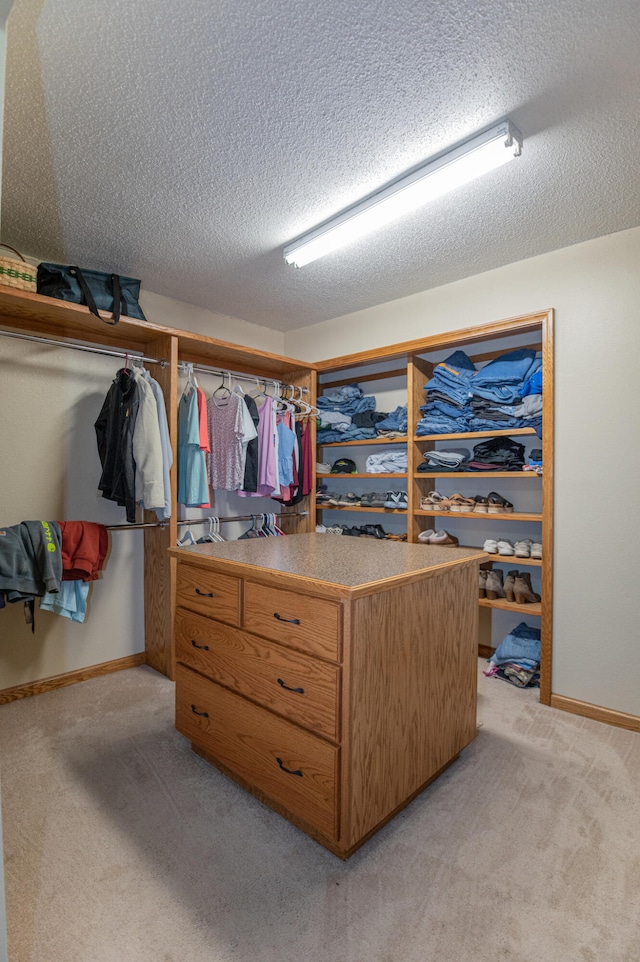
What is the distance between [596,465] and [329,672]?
1965 millimetres

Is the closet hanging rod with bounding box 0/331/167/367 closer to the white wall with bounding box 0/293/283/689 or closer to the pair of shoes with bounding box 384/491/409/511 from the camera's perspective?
the white wall with bounding box 0/293/283/689

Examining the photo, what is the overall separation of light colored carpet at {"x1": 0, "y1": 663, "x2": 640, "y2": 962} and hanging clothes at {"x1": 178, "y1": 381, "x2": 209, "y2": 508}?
1.46m

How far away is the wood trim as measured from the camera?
111 inches

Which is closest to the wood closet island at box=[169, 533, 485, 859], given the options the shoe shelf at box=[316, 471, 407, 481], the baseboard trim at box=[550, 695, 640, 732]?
the baseboard trim at box=[550, 695, 640, 732]

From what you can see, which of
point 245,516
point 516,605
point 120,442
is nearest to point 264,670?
point 120,442

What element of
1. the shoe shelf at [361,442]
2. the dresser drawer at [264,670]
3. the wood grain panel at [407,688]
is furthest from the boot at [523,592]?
the dresser drawer at [264,670]

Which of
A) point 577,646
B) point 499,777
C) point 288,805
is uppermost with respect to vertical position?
point 577,646

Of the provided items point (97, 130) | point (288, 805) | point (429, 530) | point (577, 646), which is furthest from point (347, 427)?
point (288, 805)

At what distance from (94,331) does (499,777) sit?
3.22 m

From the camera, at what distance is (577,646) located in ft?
8.66

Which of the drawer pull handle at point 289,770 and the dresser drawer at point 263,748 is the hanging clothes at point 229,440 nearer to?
the dresser drawer at point 263,748

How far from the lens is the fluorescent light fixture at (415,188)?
184 cm

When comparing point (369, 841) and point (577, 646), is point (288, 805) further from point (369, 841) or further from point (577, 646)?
point (577, 646)

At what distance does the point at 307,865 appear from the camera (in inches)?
60.1
